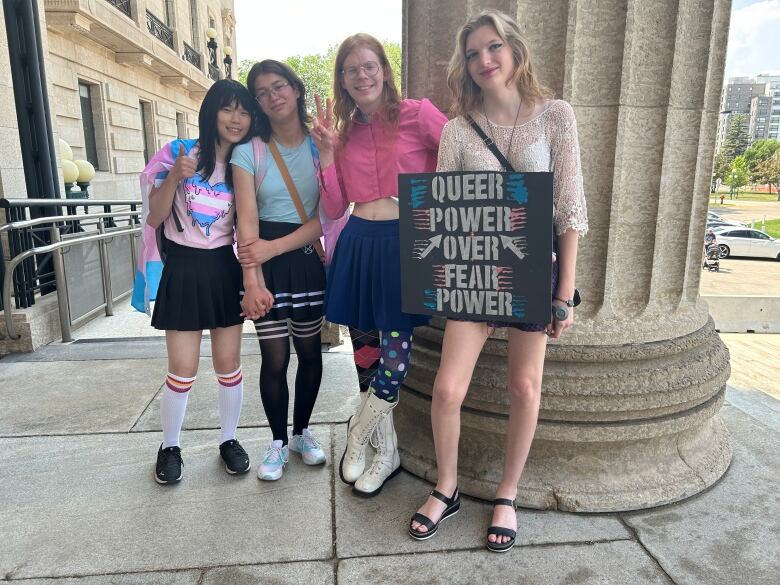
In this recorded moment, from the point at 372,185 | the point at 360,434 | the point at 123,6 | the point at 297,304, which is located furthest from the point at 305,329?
the point at 123,6

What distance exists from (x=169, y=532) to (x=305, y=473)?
0.70 meters

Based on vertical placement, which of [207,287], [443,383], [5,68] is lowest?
[443,383]

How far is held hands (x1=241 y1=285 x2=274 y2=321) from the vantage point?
261 centimetres

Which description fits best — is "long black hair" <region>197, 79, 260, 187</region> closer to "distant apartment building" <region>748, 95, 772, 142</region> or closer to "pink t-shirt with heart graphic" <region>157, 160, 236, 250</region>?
"pink t-shirt with heart graphic" <region>157, 160, 236, 250</region>

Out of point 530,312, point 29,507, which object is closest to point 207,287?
point 29,507

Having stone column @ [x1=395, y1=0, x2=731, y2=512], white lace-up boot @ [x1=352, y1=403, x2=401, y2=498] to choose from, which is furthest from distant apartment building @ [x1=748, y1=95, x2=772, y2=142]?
white lace-up boot @ [x1=352, y1=403, x2=401, y2=498]

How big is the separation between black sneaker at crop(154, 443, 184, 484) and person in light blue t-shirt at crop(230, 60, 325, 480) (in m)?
0.41

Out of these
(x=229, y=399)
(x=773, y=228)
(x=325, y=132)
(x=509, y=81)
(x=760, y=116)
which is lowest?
(x=773, y=228)

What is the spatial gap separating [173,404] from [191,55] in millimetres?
24887

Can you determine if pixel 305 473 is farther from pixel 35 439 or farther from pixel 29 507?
pixel 35 439

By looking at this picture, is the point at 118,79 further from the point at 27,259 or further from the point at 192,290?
the point at 192,290

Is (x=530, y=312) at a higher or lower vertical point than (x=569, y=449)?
higher

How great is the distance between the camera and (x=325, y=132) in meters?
2.52

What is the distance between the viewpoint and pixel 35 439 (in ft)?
10.9
